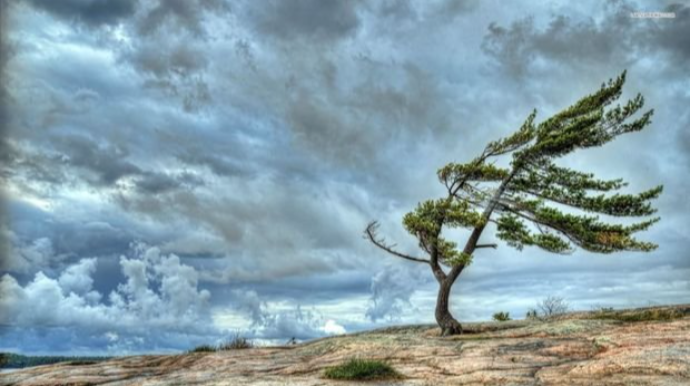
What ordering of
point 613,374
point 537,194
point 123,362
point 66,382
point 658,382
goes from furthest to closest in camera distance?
point 537,194, point 123,362, point 66,382, point 613,374, point 658,382

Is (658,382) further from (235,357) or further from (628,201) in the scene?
(628,201)

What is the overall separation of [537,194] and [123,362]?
19044 mm

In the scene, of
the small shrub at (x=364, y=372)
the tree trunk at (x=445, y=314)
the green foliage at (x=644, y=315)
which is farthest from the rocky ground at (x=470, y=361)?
the tree trunk at (x=445, y=314)

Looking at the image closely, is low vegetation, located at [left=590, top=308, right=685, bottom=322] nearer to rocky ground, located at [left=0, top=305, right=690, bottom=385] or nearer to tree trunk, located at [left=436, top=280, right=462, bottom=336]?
rocky ground, located at [left=0, top=305, right=690, bottom=385]

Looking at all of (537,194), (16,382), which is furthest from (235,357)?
(537,194)

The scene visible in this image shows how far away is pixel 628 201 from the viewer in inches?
1022

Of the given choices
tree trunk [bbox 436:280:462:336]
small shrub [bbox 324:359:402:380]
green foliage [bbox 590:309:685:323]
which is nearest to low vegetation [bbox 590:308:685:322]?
green foliage [bbox 590:309:685:323]

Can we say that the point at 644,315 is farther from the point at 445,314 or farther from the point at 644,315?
the point at 445,314

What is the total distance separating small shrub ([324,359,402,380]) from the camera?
43.7 feet

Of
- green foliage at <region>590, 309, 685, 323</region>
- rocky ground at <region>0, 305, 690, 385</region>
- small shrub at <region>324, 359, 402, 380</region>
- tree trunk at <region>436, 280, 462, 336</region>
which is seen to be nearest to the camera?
rocky ground at <region>0, 305, 690, 385</region>

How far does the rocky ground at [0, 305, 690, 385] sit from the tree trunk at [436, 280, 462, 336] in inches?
89.9

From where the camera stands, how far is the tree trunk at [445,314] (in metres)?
24.5

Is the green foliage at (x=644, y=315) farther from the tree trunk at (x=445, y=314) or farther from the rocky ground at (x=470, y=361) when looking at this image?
the tree trunk at (x=445, y=314)

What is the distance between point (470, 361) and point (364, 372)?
266 cm
